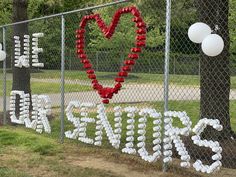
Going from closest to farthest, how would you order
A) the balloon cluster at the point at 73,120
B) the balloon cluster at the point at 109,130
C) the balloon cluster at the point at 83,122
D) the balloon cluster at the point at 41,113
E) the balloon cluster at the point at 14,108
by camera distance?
the balloon cluster at the point at 109,130 → the balloon cluster at the point at 83,122 → the balloon cluster at the point at 73,120 → the balloon cluster at the point at 41,113 → the balloon cluster at the point at 14,108

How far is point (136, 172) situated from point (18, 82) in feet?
19.1

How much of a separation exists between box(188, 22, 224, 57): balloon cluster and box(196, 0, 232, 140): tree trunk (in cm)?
144

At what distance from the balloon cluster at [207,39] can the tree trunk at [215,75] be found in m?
1.44

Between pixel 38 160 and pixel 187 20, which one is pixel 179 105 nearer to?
pixel 187 20

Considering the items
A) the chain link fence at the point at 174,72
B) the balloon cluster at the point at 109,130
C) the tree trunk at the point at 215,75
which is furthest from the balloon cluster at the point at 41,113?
the tree trunk at the point at 215,75

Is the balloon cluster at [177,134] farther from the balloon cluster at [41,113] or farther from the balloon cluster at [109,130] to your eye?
the balloon cluster at [41,113]

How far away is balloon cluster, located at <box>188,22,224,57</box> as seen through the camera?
5.92 m

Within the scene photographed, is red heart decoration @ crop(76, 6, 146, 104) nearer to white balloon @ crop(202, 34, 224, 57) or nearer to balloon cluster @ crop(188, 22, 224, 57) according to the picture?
balloon cluster @ crop(188, 22, 224, 57)

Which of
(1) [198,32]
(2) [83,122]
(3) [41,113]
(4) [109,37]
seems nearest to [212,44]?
(1) [198,32]

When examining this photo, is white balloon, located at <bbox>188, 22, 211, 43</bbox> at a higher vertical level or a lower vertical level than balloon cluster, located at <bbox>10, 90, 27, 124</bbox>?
higher

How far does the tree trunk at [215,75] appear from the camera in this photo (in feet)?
24.8

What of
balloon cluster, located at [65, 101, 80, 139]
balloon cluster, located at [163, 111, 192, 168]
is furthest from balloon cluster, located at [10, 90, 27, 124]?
balloon cluster, located at [163, 111, 192, 168]

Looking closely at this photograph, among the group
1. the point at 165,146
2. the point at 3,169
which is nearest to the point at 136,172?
the point at 165,146

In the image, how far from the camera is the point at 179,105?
524 inches
